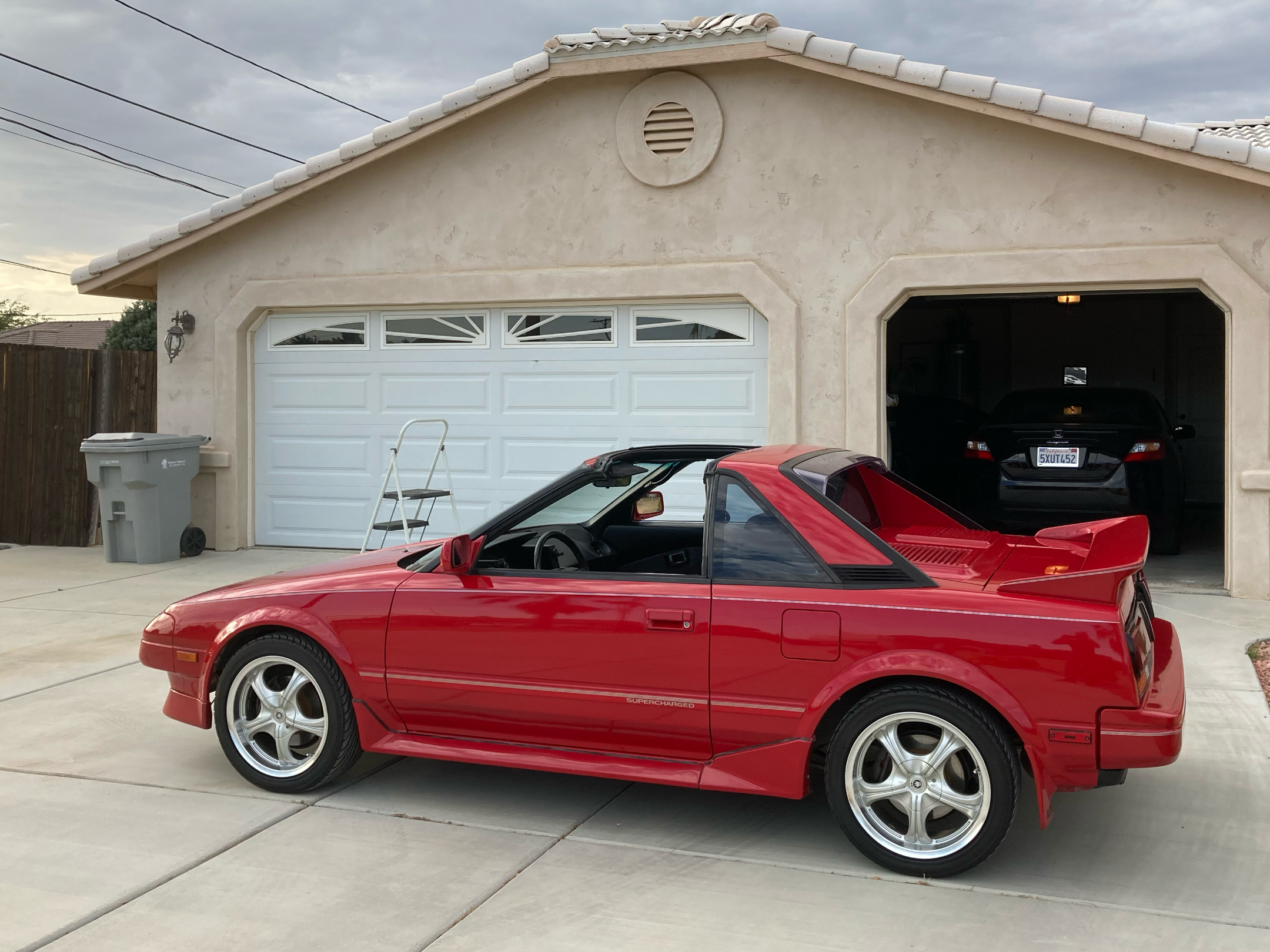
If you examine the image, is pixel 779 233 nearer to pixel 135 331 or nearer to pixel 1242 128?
pixel 1242 128

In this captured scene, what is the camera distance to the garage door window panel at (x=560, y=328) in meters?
10.1

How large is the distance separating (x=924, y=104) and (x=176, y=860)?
770 cm

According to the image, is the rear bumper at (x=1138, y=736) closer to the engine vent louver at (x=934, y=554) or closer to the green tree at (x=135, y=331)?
the engine vent louver at (x=934, y=554)

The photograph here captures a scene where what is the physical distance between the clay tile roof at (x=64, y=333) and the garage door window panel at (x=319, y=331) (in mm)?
40939

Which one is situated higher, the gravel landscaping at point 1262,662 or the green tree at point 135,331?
the green tree at point 135,331

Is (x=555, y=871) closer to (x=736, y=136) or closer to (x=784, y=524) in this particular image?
(x=784, y=524)

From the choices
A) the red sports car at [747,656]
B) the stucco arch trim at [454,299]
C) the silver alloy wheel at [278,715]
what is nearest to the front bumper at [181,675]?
the red sports car at [747,656]

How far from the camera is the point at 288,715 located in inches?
176

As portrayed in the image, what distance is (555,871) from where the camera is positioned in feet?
12.3

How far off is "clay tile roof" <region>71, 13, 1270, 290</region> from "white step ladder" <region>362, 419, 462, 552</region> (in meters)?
2.62

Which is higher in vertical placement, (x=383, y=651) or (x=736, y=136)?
(x=736, y=136)

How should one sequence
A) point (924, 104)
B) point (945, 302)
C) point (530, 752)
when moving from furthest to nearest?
point (945, 302) < point (924, 104) < point (530, 752)

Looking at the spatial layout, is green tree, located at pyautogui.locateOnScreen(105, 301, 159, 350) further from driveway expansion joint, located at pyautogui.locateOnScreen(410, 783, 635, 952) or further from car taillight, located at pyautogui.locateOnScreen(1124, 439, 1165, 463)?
driveway expansion joint, located at pyautogui.locateOnScreen(410, 783, 635, 952)

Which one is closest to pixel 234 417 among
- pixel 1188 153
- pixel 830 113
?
pixel 830 113
